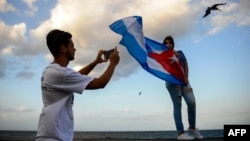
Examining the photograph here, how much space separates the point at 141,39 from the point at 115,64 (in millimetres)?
4405

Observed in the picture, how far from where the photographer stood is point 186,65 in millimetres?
8336

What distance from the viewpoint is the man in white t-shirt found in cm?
331

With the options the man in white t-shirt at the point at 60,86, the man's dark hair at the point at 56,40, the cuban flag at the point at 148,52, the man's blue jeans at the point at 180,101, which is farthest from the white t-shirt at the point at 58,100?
the man's blue jeans at the point at 180,101

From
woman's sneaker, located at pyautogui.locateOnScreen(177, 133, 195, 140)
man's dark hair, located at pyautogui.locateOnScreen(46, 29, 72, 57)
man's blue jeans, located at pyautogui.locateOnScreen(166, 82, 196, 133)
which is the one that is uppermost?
man's dark hair, located at pyautogui.locateOnScreen(46, 29, 72, 57)

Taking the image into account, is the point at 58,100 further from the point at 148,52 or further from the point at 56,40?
the point at 148,52

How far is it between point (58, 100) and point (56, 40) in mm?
661

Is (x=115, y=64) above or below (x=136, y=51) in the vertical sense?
below

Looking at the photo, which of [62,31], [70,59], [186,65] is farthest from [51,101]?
[186,65]

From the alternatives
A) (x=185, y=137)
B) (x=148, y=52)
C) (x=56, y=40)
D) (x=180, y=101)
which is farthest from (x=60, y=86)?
(x=148, y=52)

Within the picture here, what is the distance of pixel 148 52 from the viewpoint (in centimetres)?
845

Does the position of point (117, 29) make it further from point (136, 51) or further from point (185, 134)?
point (185, 134)

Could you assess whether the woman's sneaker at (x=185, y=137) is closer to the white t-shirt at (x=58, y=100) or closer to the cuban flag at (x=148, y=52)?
the cuban flag at (x=148, y=52)

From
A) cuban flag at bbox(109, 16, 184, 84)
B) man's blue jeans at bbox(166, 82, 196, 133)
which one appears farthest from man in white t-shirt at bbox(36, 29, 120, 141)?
man's blue jeans at bbox(166, 82, 196, 133)

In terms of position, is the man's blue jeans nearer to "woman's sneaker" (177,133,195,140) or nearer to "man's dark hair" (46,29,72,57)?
"woman's sneaker" (177,133,195,140)
